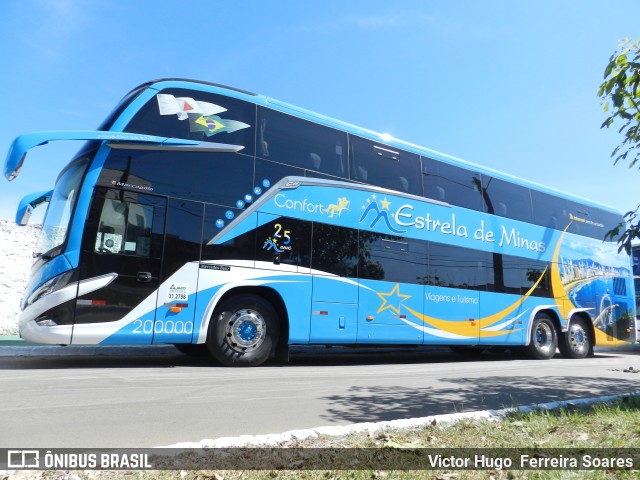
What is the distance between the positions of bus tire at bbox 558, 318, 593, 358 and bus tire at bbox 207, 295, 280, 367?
9207mm

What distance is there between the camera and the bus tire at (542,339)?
40.8ft

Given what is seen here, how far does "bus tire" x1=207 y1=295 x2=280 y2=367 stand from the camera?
7641mm

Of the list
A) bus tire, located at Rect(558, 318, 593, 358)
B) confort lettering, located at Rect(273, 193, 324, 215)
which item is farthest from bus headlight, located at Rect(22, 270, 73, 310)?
bus tire, located at Rect(558, 318, 593, 358)

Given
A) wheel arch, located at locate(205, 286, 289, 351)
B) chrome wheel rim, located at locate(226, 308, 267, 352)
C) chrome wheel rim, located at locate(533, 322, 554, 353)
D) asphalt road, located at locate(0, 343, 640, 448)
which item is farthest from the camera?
chrome wheel rim, located at locate(533, 322, 554, 353)

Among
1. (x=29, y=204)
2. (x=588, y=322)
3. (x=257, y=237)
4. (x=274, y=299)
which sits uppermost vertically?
(x=29, y=204)

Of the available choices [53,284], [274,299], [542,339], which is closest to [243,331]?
[274,299]

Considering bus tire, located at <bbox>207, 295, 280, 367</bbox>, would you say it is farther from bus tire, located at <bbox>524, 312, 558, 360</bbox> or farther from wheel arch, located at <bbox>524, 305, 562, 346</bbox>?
bus tire, located at <bbox>524, 312, 558, 360</bbox>

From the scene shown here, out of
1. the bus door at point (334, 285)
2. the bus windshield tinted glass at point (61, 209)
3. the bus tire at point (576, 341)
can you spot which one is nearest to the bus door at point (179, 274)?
the bus windshield tinted glass at point (61, 209)

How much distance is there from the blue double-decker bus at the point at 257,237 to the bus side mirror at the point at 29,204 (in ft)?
0.09

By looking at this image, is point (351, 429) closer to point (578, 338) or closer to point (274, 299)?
point (274, 299)

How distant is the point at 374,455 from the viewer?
3189 mm

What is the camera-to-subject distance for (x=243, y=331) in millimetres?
7852

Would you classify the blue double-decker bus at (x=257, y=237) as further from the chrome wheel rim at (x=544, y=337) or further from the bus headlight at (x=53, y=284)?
the chrome wheel rim at (x=544, y=337)

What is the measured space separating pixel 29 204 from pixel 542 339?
42.3ft
